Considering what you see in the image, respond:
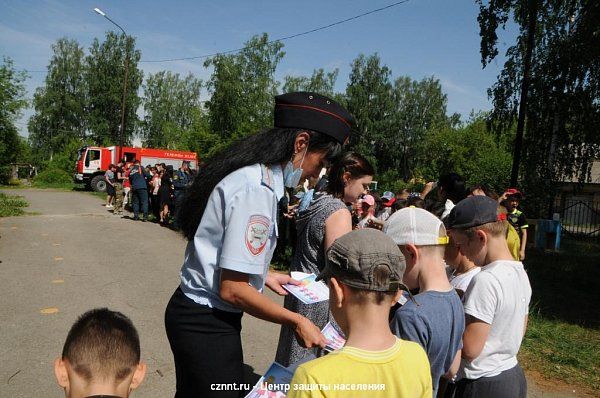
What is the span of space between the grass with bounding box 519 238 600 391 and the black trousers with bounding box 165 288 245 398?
12.4 ft

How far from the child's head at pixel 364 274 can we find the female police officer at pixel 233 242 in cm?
35

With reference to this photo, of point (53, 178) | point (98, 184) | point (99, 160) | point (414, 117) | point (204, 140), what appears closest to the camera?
point (98, 184)

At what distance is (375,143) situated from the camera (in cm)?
5391

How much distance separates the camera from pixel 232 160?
184 centimetres

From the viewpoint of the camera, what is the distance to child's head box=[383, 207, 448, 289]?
6.00 feet

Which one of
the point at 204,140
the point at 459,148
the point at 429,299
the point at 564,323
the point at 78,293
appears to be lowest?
the point at 78,293

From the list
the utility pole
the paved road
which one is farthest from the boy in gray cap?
the utility pole

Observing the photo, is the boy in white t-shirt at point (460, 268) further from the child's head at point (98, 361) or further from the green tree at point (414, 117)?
the green tree at point (414, 117)

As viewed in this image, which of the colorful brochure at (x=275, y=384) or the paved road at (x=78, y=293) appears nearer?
the colorful brochure at (x=275, y=384)

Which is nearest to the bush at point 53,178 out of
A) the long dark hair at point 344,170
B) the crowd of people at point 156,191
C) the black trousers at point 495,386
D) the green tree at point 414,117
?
the crowd of people at point 156,191

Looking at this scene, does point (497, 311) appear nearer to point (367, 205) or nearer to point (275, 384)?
point (275, 384)

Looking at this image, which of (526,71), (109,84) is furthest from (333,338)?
(109,84)

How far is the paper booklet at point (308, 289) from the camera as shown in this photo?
209 centimetres

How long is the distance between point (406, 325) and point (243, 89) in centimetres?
3916
